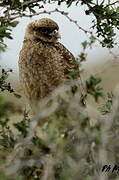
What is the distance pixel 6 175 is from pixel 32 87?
3625 millimetres

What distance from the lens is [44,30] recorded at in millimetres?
6285

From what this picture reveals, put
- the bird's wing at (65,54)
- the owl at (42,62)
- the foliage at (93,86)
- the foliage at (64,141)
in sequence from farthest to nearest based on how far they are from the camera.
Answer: the bird's wing at (65,54) < the owl at (42,62) < the foliage at (93,86) < the foliage at (64,141)

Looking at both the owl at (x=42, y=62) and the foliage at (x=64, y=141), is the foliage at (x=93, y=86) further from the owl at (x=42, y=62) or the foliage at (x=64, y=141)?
the owl at (x=42, y=62)

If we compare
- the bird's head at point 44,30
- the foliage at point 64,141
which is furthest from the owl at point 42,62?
the foliage at point 64,141

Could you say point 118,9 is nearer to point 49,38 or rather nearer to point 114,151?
point 49,38

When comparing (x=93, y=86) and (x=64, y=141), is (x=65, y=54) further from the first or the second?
Result: (x=64, y=141)

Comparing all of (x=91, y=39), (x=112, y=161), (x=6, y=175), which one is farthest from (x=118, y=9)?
(x=6, y=175)

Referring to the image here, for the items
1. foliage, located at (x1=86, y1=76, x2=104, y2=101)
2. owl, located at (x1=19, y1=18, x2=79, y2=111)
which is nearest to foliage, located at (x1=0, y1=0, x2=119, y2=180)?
foliage, located at (x1=86, y1=76, x2=104, y2=101)

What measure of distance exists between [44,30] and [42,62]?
20.7 inches

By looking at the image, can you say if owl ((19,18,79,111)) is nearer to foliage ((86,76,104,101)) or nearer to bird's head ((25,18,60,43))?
bird's head ((25,18,60,43))

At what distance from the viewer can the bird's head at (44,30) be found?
6199 mm

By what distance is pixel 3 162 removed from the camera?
262cm

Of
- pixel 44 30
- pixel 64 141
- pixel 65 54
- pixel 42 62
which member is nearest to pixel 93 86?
pixel 64 141

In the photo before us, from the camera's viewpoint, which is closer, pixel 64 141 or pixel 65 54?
pixel 64 141
